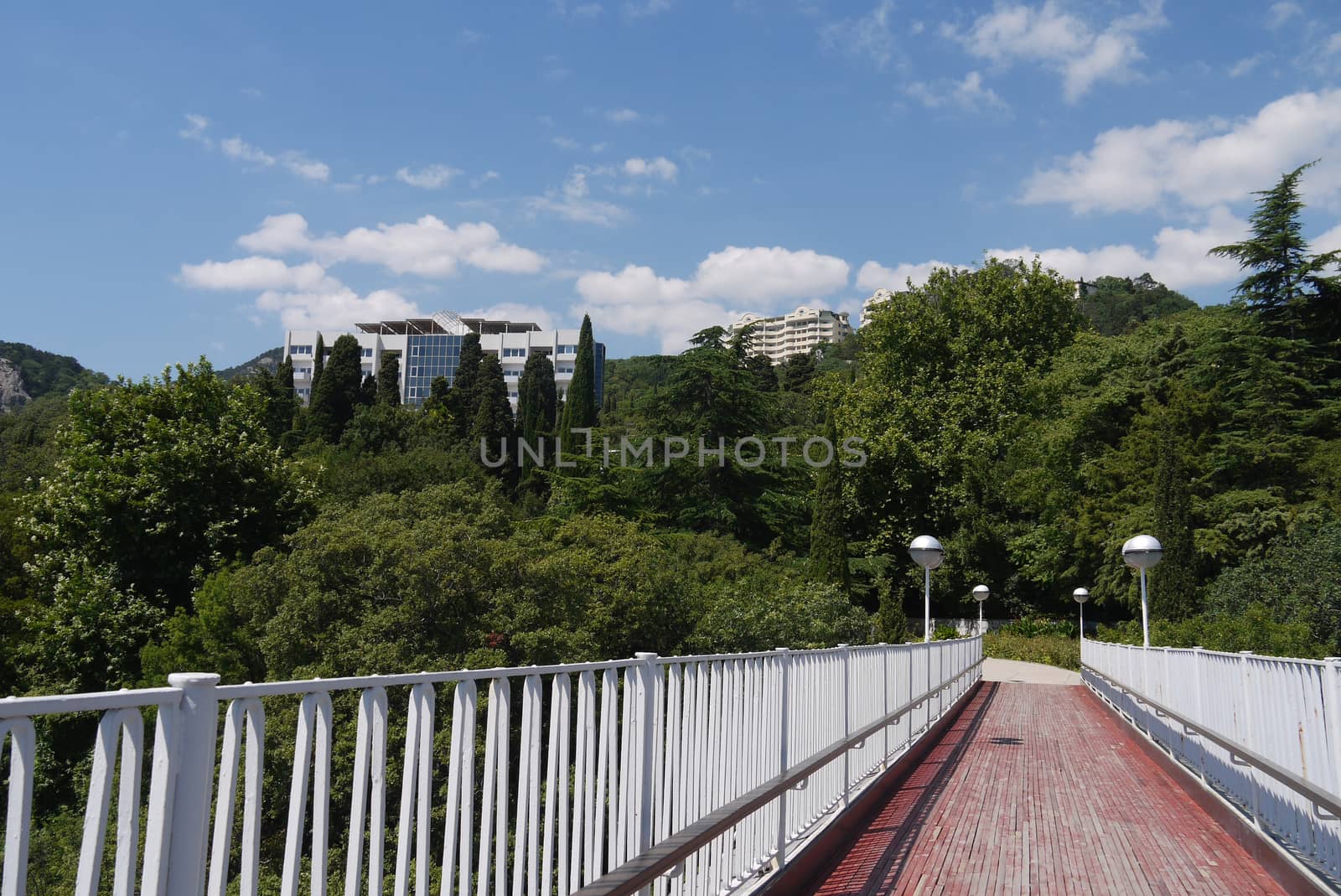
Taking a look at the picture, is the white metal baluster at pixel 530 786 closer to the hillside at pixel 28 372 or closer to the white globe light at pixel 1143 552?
the white globe light at pixel 1143 552

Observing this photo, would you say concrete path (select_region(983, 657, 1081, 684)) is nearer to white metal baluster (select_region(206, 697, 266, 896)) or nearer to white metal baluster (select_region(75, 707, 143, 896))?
white metal baluster (select_region(206, 697, 266, 896))

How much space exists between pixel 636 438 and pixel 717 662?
126 feet

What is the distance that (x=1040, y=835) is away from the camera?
7.53m

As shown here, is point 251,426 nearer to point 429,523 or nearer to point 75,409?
point 75,409

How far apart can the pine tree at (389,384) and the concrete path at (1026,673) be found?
43484 millimetres

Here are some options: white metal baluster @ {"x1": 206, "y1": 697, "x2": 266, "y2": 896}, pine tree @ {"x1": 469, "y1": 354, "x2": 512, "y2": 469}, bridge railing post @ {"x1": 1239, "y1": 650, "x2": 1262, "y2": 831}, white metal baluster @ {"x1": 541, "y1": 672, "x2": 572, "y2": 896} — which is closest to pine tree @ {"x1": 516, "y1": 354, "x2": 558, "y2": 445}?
pine tree @ {"x1": 469, "y1": 354, "x2": 512, "y2": 469}

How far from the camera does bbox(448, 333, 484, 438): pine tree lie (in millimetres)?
73688

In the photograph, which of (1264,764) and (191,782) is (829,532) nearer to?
(1264,764)

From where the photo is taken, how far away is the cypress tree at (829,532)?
40250 mm

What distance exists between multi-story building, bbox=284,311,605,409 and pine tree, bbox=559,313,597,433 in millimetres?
36352

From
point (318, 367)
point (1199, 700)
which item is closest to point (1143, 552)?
point (1199, 700)

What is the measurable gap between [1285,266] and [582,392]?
40545mm

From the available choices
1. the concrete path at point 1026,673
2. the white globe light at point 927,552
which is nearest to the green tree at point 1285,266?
the concrete path at point 1026,673

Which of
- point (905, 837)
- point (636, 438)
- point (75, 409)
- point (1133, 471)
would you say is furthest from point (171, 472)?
point (1133, 471)
